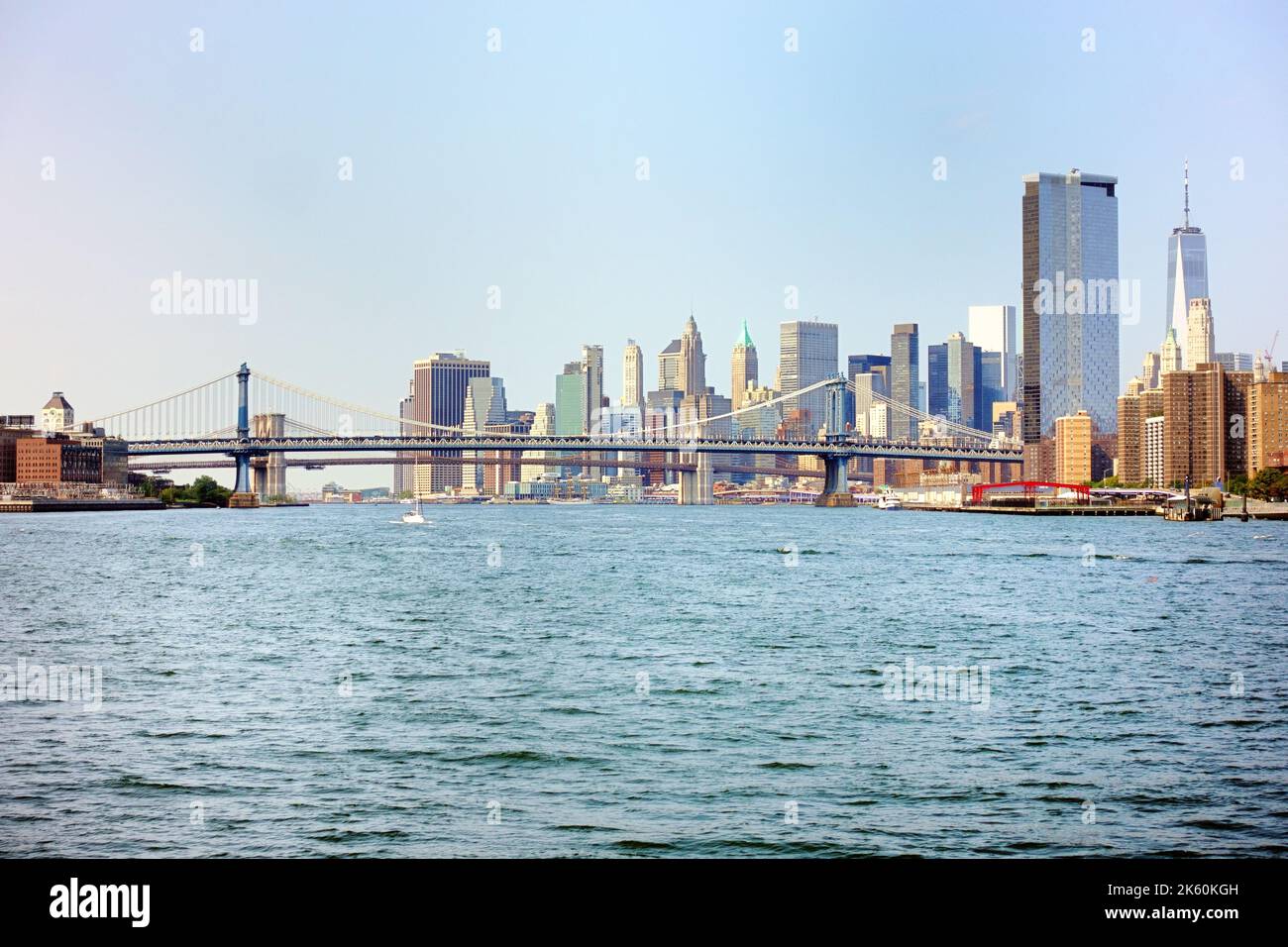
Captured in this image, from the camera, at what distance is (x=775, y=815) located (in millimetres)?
10594

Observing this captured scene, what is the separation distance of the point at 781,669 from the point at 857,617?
8513mm

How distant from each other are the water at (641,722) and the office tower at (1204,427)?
363ft

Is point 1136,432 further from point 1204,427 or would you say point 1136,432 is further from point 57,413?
point 57,413

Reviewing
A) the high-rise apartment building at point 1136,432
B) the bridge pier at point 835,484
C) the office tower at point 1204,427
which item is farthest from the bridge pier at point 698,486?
the office tower at point 1204,427

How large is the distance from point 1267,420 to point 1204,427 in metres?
6.66

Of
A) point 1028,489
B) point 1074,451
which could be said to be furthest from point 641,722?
point 1074,451

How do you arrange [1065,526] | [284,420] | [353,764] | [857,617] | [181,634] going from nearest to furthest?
1. [353,764]
2. [181,634]
3. [857,617]
4. [1065,526]
5. [284,420]

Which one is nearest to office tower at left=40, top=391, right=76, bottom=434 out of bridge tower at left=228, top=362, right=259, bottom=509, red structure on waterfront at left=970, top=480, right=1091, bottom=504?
bridge tower at left=228, top=362, right=259, bottom=509

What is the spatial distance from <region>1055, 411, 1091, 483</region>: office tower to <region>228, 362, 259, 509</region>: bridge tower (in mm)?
91416

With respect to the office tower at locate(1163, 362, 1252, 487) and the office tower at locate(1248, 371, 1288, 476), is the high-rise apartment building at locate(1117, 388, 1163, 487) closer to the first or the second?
the office tower at locate(1163, 362, 1252, 487)

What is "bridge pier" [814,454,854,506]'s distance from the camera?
5049 inches
